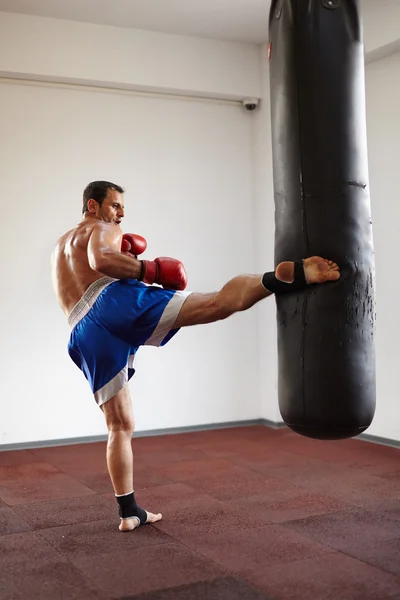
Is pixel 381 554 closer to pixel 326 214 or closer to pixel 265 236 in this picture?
pixel 326 214

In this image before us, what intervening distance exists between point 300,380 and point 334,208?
570 millimetres

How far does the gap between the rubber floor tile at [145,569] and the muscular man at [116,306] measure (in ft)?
1.06

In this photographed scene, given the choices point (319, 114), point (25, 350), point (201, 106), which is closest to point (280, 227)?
point (319, 114)

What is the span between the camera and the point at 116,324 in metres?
2.84

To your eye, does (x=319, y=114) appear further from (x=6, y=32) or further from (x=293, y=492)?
(x=6, y=32)

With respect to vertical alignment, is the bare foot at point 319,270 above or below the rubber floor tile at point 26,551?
above

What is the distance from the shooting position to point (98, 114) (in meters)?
5.27

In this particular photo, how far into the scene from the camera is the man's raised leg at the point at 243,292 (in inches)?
90.2

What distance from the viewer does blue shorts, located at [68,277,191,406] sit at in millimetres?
2811

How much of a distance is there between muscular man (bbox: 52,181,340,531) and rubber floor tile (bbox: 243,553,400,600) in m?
0.76

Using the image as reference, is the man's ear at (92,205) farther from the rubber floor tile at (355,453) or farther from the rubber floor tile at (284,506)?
the rubber floor tile at (355,453)

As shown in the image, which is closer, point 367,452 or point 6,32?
point 367,452

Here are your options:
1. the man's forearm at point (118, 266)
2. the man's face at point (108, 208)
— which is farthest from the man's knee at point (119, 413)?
the man's face at point (108, 208)

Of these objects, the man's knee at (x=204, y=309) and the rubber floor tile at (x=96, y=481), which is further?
the rubber floor tile at (x=96, y=481)
